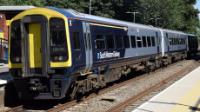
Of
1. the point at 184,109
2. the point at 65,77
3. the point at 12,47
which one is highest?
the point at 12,47

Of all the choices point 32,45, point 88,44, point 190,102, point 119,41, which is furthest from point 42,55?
point 119,41

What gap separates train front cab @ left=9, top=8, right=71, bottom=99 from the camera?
1369 cm

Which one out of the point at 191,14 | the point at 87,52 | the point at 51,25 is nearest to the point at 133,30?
the point at 87,52

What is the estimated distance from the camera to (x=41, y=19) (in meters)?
13.9

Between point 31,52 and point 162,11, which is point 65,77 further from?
point 162,11

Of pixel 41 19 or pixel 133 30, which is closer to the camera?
pixel 41 19

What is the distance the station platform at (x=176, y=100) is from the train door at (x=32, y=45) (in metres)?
3.38

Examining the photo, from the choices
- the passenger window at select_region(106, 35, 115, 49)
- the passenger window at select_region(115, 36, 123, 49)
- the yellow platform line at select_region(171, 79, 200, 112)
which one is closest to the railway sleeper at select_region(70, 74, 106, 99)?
the passenger window at select_region(106, 35, 115, 49)

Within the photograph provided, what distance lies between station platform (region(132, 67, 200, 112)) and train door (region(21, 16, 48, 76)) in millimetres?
3382

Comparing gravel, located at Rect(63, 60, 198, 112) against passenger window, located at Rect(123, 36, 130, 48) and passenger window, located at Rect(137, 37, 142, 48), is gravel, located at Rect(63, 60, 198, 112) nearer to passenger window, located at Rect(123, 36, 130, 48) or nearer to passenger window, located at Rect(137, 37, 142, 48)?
passenger window, located at Rect(123, 36, 130, 48)

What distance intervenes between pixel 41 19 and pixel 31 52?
108cm

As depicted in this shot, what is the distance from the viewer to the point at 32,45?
1407 centimetres

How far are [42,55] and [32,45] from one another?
579 mm

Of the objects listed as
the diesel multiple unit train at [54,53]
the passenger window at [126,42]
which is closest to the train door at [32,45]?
the diesel multiple unit train at [54,53]
